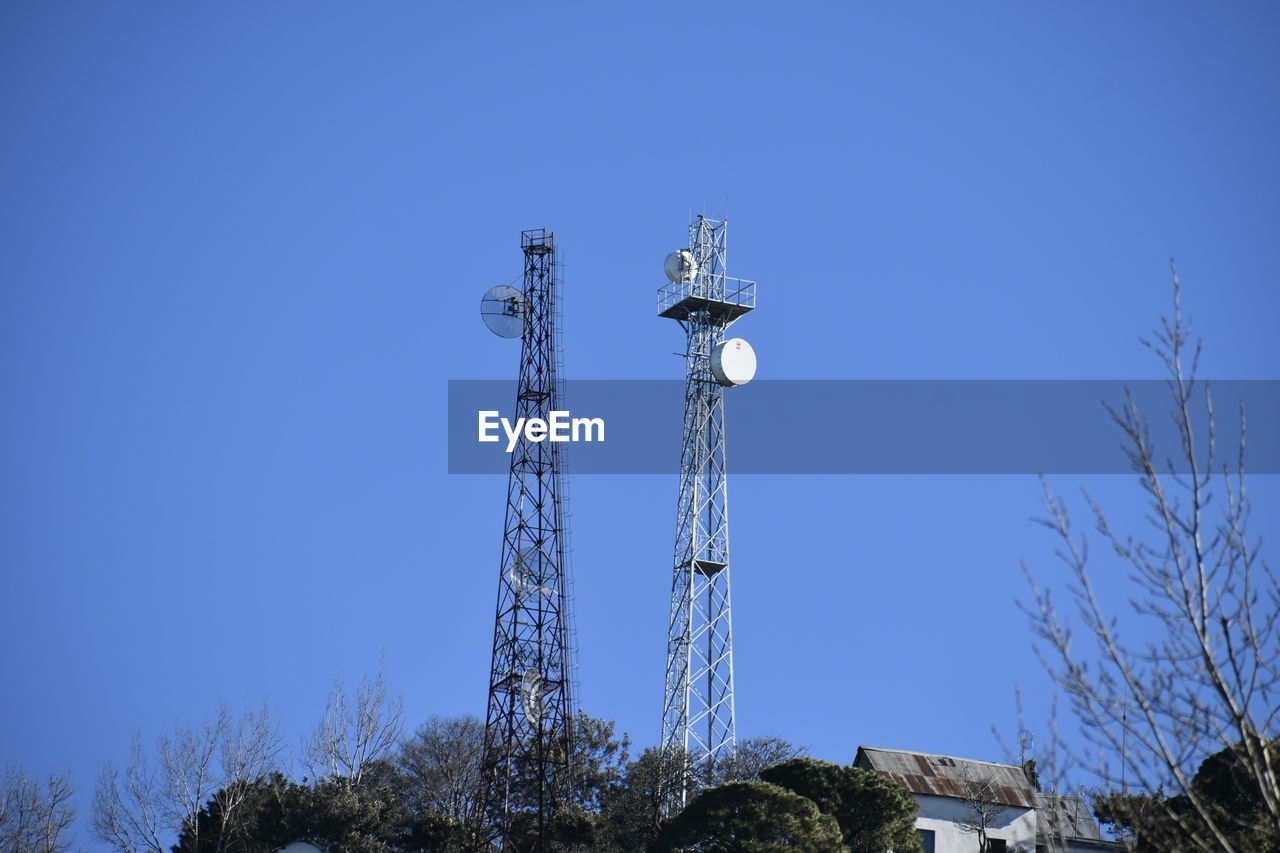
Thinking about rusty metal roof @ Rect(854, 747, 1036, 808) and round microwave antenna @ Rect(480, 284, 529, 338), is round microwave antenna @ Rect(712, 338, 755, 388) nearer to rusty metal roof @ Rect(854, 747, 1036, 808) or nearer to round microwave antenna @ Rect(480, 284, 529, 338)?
round microwave antenna @ Rect(480, 284, 529, 338)

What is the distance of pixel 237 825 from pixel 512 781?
899 centimetres

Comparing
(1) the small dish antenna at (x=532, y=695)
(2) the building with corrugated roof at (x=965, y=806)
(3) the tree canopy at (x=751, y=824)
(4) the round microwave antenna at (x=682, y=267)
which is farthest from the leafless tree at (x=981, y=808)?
(4) the round microwave antenna at (x=682, y=267)

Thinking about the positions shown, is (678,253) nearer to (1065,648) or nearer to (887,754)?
(887,754)

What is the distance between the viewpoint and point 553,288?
165 ft

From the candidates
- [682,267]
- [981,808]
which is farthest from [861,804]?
[682,267]

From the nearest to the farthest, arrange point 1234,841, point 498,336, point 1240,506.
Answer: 1. point 1240,506
2. point 1234,841
3. point 498,336

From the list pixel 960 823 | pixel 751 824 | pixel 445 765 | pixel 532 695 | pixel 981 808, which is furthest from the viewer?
pixel 445 765

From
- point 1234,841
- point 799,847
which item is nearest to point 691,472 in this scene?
point 799,847

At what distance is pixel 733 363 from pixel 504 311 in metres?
8.12

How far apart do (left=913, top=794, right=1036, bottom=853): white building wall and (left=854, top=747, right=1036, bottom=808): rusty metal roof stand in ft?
0.82

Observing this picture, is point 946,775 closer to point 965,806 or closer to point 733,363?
point 965,806

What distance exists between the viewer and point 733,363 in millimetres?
48031

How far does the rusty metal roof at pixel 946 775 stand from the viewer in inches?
1829

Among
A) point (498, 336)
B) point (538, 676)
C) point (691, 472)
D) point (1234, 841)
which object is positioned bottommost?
point (1234, 841)
